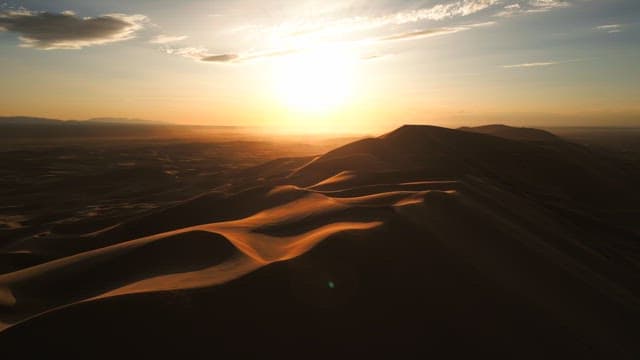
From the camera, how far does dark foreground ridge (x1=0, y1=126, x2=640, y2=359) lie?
10.3 ft

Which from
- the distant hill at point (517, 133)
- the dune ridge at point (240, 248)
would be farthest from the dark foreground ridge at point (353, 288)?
the distant hill at point (517, 133)

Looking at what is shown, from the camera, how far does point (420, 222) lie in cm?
579

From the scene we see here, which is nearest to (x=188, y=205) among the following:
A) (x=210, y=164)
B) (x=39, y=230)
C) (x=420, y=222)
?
(x=39, y=230)

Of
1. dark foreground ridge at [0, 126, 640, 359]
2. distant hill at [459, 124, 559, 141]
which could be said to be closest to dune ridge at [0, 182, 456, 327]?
dark foreground ridge at [0, 126, 640, 359]

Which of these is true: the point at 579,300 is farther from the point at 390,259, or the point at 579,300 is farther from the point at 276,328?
the point at 276,328

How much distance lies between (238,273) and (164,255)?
1970 millimetres

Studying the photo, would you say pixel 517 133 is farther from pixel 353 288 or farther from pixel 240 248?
pixel 353 288

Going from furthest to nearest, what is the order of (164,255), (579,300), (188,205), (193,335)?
1. (188,205)
2. (164,255)
3. (579,300)
4. (193,335)

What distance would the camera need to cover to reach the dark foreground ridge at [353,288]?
312 cm

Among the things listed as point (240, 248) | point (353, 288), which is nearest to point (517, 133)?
point (240, 248)

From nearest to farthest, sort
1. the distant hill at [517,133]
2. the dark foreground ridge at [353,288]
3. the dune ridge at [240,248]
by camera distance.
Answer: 1. the dark foreground ridge at [353,288]
2. the dune ridge at [240,248]
3. the distant hill at [517,133]

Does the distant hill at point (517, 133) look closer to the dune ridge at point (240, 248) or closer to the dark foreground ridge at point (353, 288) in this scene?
the dark foreground ridge at point (353, 288)

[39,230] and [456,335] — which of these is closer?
[456,335]

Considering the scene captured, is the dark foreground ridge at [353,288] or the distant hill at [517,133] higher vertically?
the distant hill at [517,133]
